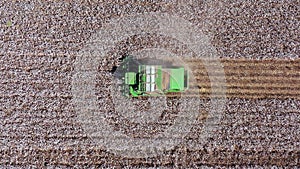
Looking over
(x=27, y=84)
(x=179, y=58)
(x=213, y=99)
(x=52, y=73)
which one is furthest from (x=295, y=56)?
(x=27, y=84)

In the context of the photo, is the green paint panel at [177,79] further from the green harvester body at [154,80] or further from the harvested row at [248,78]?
the harvested row at [248,78]

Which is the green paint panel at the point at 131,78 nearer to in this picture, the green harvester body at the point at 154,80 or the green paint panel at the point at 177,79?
the green harvester body at the point at 154,80

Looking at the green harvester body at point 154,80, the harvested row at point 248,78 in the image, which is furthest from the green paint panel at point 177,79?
the harvested row at point 248,78

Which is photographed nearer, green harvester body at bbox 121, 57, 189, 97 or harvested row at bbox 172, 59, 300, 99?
green harvester body at bbox 121, 57, 189, 97

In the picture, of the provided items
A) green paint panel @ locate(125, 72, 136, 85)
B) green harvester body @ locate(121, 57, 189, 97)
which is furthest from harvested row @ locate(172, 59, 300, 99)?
green paint panel @ locate(125, 72, 136, 85)

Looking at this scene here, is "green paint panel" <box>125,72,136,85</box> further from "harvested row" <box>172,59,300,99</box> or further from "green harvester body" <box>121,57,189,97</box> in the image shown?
"harvested row" <box>172,59,300,99</box>

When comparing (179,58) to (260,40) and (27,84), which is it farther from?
(27,84)

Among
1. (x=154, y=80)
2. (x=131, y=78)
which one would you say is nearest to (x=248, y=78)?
(x=154, y=80)

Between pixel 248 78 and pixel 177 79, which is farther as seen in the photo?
pixel 248 78

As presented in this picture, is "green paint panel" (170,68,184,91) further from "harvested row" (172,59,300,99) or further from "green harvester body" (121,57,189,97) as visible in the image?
"harvested row" (172,59,300,99)

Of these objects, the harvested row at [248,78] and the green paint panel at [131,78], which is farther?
the harvested row at [248,78]

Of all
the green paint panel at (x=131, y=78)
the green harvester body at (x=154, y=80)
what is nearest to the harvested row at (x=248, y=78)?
the green harvester body at (x=154, y=80)

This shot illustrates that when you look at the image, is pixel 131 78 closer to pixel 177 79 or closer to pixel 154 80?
pixel 154 80
